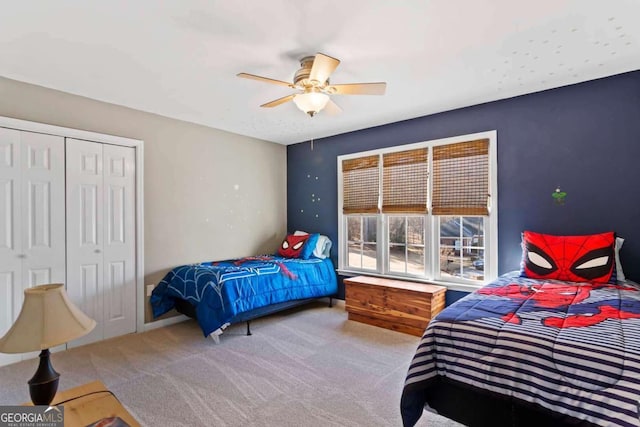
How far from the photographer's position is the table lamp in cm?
118

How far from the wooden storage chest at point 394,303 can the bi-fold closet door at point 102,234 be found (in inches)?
98.5

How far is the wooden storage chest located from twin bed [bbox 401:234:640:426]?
123cm

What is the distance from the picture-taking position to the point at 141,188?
145 inches

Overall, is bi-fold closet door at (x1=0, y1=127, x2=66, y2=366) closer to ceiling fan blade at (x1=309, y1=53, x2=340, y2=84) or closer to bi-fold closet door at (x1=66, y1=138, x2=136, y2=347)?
bi-fold closet door at (x1=66, y1=138, x2=136, y2=347)

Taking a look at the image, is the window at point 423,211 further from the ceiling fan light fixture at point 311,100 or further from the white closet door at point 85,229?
the white closet door at point 85,229

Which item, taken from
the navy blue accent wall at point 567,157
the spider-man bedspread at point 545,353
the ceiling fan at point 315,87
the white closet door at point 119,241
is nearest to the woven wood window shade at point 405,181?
the navy blue accent wall at point 567,157

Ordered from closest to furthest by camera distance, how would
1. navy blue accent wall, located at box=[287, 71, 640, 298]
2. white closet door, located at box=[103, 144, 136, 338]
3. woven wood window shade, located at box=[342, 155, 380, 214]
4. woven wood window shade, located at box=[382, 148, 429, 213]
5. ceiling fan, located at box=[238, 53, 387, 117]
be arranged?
ceiling fan, located at box=[238, 53, 387, 117], navy blue accent wall, located at box=[287, 71, 640, 298], white closet door, located at box=[103, 144, 136, 338], woven wood window shade, located at box=[382, 148, 429, 213], woven wood window shade, located at box=[342, 155, 380, 214]

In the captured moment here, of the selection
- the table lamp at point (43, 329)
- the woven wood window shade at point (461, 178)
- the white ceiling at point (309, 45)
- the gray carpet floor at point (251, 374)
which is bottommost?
the gray carpet floor at point (251, 374)

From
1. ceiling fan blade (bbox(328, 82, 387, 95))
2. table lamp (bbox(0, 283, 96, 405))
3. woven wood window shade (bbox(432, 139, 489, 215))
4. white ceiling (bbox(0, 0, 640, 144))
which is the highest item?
white ceiling (bbox(0, 0, 640, 144))

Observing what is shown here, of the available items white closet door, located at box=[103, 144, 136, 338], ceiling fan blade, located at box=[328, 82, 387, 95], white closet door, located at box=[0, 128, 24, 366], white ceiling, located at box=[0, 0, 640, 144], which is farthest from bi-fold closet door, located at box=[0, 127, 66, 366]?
ceiling fan blade, located at box=[328, 82, 387, 95]

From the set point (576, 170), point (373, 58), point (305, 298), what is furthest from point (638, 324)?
point (305, 298)

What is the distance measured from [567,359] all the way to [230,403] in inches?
78.3

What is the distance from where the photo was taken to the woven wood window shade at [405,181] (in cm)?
398

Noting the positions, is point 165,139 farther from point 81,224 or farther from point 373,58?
point 373,58
